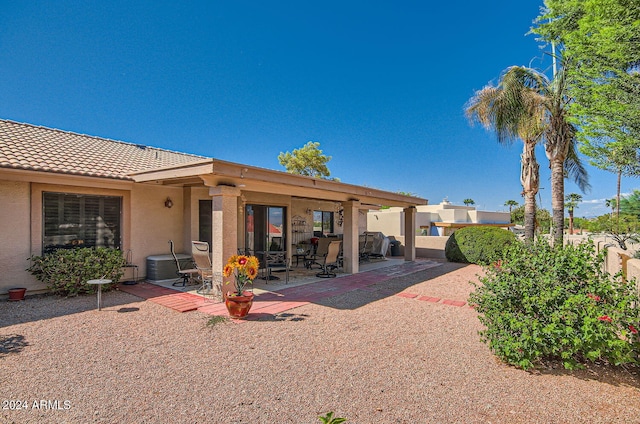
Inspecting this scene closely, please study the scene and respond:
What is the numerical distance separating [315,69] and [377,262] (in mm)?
13561

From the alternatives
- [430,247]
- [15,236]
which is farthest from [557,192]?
[15,236]

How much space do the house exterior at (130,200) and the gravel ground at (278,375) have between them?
2162 millimetres

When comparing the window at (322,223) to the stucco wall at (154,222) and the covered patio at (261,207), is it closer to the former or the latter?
the covered patio at (261,207)

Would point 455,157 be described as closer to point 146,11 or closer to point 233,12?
point 233,12

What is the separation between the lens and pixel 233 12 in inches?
540

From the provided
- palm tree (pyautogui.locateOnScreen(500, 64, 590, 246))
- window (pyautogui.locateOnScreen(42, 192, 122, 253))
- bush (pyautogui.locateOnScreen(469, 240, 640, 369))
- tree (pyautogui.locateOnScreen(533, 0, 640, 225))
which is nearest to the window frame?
window (pyautogui.locateOnScreen(42, 192, 122, 253))

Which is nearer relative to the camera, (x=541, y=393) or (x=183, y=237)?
(x=541, y=393)

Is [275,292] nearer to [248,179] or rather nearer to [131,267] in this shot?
[248,179]

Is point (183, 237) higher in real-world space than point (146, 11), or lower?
lower

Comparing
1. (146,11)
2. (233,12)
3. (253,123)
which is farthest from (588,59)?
(253,123)

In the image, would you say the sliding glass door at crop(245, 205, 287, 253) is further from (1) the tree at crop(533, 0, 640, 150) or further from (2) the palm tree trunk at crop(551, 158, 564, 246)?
(2) the palm tree trunk at crop(551, 158, 564, 246)

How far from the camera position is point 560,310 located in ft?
13.3

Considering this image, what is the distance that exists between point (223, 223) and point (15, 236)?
4.85m

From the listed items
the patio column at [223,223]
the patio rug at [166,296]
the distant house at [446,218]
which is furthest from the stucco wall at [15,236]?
the distant house at [446,218]
